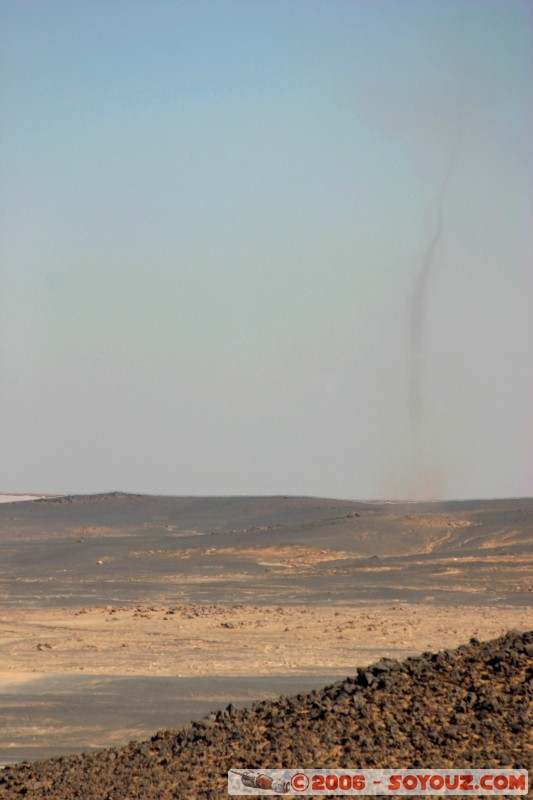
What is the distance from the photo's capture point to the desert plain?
56.1ft

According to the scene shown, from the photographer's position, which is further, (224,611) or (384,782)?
(224,611)

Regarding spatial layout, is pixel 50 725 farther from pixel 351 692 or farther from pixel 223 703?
pixel 351 692

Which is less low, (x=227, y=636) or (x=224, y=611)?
(x=224, y=611)

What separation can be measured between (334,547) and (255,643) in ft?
70.9

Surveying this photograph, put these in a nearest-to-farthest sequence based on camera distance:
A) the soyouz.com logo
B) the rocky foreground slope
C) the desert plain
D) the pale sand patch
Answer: the soyouz.com logo
the rocky foreground slope
the desert plain
the pale sand patch

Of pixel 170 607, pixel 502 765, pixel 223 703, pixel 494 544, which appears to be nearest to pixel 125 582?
pixel 170 607

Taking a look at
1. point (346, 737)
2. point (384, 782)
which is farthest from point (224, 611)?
point (384, 782)

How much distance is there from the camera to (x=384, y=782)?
364 inches

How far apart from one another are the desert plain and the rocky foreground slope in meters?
3.14

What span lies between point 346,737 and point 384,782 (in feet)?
3.42

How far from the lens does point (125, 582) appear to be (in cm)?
3591

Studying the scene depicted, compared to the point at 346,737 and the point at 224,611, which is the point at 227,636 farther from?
the point at 346,737

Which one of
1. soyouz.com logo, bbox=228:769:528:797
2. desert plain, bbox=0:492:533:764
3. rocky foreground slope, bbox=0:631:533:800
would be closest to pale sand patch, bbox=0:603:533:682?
desert plain, bbox=0:492:533:764

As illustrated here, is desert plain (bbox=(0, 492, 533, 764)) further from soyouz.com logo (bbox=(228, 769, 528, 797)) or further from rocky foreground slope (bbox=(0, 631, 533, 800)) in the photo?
soyouz.com logo (bbox=(228, 769, 528, 797))
